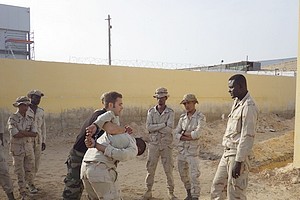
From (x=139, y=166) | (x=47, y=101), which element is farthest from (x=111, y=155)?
(x=47, y=101)

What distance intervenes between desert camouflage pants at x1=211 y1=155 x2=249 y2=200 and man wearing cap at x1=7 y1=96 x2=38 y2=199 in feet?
9.53

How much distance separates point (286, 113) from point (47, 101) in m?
15.1

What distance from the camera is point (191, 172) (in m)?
5.32

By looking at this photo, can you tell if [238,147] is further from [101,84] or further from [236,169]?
[101,84]

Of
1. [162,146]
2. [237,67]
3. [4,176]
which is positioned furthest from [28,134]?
[237,67]

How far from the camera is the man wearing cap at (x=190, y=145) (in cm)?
530

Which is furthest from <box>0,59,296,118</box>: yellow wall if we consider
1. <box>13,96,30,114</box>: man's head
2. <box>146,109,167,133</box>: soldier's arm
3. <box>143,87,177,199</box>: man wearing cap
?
<box>143,87,177,199</box>: man wearing cap

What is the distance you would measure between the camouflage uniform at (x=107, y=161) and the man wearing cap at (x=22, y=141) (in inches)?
96.8

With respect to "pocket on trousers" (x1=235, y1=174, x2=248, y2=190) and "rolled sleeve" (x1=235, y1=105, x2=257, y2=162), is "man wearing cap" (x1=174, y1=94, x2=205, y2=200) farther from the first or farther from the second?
"rolled sleeve" (x1=235, y1=105, x2=257, y2=162)

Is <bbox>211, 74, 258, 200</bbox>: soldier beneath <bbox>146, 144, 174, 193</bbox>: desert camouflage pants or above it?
above

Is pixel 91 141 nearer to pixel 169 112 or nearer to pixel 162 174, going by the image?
pixel 169 112

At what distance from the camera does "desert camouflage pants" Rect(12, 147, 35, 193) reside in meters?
5.36

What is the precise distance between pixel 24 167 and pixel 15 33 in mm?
Answer: 16884

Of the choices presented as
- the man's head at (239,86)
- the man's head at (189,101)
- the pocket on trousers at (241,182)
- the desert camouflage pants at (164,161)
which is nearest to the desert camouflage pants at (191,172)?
the desert camouflage pants at (164,161)
